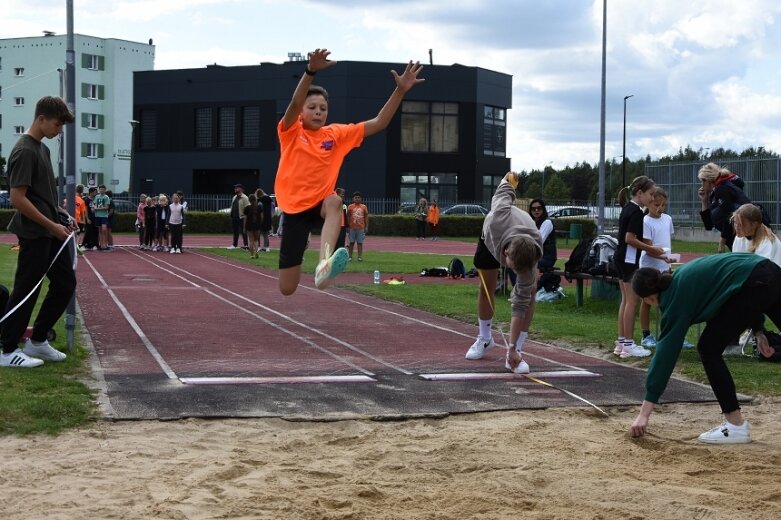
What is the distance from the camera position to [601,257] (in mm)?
13125

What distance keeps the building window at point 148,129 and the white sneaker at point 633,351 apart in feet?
161

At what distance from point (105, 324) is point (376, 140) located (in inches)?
1587

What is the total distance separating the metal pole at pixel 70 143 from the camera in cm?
870

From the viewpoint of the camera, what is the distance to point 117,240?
34.9 meters

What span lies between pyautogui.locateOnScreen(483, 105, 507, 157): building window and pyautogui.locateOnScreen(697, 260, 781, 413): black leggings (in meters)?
47.3

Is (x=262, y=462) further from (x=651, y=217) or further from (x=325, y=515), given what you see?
(x=651, y=217)

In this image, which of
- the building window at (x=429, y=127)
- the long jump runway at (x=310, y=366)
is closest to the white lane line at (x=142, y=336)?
the long jump runway at (x=310, y=366)

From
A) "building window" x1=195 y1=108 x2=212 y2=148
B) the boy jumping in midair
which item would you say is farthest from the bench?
"building window" x1=195 y1=108 x2=212 y2=148

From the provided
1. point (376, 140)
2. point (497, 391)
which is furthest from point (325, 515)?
point (376, 140)

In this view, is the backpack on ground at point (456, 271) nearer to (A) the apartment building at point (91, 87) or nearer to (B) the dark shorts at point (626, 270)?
(B) the dark shorts at point (626, 270)

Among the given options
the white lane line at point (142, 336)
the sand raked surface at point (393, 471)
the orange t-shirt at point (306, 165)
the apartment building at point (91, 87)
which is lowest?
the sand raked surface at point (393, 471)

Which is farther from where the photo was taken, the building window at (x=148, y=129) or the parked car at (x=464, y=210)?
the building window at (x=148, y=129)

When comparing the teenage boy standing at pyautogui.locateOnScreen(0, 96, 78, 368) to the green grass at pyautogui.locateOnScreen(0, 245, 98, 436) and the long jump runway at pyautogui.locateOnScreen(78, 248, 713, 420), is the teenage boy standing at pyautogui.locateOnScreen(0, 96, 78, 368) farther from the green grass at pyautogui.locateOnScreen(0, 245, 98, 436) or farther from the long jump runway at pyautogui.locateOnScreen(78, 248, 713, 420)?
the long jump runway at pyautogui.locateOnScreen(78, 248, 713, 420)

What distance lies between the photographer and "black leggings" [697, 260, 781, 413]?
5.91m
